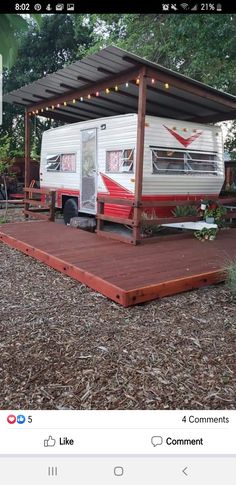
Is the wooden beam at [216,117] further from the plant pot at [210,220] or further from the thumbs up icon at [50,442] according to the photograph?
the thumbs up icon at [50,442]

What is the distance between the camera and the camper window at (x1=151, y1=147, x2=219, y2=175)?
21.6 ft

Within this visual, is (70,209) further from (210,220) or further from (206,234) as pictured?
(206,234)

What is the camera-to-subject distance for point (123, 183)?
663 centimetres

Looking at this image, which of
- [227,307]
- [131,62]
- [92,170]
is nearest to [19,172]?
[92,170]

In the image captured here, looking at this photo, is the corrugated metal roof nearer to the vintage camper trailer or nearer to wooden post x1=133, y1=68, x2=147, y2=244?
wooden post x1=133, y1=68, x2=147, y2=244

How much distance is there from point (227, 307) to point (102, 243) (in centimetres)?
262

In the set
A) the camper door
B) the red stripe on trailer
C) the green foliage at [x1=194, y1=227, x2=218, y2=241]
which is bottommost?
the green foliage at [x1=194, y1=227, x2=218, y2=241]

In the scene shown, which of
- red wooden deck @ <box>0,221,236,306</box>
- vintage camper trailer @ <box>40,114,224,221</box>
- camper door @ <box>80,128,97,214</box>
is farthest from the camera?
camper door @ <box>80,128,97,214</box>

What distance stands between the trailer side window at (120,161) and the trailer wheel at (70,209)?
1.67 metres

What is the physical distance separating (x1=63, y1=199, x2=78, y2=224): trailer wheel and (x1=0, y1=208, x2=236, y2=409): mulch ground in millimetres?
4761

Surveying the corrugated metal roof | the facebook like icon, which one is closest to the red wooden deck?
the facebook like icon

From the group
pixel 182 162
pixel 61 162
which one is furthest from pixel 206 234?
pixel 61 162

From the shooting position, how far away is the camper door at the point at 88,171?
300 inches

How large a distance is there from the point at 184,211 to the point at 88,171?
7.64 ft
